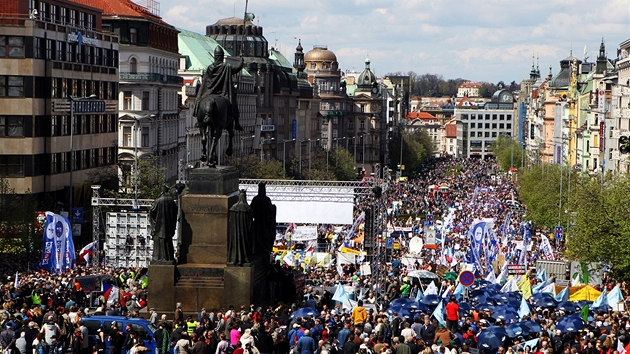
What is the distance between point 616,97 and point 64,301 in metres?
79.1

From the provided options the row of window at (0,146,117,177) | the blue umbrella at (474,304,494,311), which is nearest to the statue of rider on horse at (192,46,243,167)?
the blue umbrella at (474,304,494,311)

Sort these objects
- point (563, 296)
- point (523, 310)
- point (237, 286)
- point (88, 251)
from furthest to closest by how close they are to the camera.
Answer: point (88, 251)
point (563, 296)
point (523, 310)
point (237, 286)

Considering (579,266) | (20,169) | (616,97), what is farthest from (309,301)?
(616,97)

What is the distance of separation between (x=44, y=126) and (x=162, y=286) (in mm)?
38518

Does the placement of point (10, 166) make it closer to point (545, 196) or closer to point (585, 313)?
point (585, 313)

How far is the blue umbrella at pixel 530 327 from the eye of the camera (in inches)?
1375

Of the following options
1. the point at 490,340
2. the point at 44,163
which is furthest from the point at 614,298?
the point at 44,163

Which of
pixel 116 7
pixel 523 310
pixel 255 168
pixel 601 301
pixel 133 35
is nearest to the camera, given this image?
pixel 523 310

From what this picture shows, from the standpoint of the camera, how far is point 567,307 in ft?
134

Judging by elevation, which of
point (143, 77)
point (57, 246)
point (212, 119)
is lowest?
point (57, 246)

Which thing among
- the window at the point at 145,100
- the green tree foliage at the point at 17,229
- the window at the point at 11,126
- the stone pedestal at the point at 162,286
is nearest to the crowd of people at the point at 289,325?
the stone pedestal at the point at 162,286

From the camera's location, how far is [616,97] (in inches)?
4422

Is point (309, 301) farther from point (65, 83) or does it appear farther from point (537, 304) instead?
point (65, 83)

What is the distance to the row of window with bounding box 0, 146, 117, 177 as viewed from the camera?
69.9 metres
